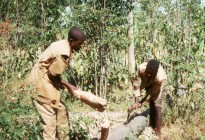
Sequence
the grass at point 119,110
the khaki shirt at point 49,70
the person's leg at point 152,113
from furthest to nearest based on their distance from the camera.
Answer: the person's leg at point 152,113 < the khaki shirt at point 49,70 < the grass at point 119,110

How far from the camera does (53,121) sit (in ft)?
14.2

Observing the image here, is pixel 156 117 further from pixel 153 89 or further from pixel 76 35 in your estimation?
pixel 76 35

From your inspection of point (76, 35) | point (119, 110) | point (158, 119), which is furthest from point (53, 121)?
point (119, 110)

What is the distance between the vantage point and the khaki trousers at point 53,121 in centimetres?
423

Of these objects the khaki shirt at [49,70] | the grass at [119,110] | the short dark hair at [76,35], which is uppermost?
the short dark hair at [76,35]

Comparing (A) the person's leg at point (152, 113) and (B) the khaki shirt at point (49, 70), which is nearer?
(B) the khaki shirt at point (49, 70)

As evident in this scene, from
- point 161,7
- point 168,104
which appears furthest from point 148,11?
point 168,104

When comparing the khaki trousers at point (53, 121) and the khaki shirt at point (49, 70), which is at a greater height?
the khaki shirt at point (49, 70)

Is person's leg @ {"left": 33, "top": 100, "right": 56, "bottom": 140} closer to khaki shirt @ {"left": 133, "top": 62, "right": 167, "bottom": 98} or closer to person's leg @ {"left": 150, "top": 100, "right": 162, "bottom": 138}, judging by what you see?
khaki shirt @ {"left": 133, "top": 62, "right": 167, "bottom": 98}

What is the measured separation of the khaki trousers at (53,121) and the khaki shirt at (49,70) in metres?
0.09

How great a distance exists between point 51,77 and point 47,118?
1.73 feet

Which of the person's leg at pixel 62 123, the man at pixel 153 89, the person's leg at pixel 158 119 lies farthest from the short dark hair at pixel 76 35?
the person's leg at pixel 158 119

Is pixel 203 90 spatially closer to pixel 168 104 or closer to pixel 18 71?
pixel 168 104

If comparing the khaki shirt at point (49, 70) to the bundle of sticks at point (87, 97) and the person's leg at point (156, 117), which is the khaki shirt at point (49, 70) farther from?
the person's leg at point (156, 117)
